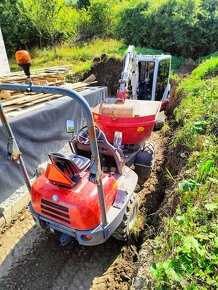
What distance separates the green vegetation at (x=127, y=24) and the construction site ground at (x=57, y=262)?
1465 cm

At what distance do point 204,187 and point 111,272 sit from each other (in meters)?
1.80

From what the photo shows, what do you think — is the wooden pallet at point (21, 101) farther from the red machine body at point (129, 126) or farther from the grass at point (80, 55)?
the grass at point (80, 55)

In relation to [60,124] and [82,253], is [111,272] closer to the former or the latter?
[82,253]

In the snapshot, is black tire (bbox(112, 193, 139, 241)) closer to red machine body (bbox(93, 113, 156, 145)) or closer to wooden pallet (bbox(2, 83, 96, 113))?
red machine body (bbox(93, 113, 156, 145))

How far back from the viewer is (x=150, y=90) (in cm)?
843

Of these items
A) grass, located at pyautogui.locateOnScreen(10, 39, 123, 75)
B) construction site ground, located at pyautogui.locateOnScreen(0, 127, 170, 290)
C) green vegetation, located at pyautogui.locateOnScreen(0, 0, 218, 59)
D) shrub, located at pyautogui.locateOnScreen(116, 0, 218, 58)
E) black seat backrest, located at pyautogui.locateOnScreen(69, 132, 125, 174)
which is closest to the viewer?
construction site ground, located at pyautogui.locateOnScreen(0, 127, 170, 290)

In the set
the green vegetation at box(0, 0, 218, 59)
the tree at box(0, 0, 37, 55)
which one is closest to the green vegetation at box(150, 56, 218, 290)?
the green vegetation at box(0, 0, 218, 59)

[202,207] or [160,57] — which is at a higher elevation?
[160,57]

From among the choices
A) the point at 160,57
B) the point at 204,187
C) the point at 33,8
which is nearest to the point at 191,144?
the point at 204,187

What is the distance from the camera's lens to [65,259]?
11.5 ft

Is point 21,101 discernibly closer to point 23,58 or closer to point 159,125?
point 23,58

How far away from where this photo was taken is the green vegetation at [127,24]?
14.9m

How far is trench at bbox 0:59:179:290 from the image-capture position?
10.6 feet

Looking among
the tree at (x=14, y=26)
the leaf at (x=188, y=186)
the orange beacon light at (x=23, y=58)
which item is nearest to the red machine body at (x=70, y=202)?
the leaf at (x=188, y=186)
